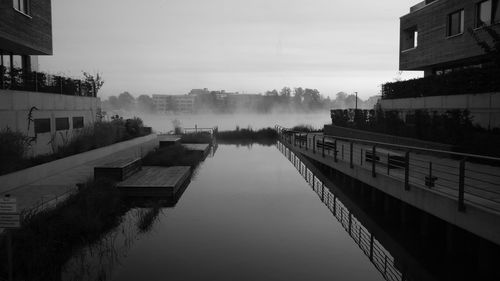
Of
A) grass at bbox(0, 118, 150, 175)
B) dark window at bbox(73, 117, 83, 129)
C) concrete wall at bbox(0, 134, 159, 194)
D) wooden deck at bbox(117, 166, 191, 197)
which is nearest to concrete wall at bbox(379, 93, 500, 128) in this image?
wooden deck at bbox(117, 166, 191, 197)

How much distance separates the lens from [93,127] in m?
19.9

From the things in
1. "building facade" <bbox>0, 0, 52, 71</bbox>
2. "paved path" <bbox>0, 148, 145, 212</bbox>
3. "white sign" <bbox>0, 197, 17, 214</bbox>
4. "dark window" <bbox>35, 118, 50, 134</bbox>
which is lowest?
"paved path" <bbox>0, 148, 145, 212</bbox>

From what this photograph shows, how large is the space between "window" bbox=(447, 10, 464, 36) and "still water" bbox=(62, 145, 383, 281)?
1312 cm

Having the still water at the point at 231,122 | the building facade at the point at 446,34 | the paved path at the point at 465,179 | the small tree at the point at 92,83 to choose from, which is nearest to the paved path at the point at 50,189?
the paved path at the point at 465,179

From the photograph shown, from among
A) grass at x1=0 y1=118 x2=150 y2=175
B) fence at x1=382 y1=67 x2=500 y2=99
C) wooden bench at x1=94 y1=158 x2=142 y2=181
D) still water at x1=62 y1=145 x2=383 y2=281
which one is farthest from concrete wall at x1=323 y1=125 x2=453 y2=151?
grass at x1=0 y1=118 x2=150 y2=175

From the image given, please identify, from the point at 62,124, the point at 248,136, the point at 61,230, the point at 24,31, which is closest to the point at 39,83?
the point at 62,124

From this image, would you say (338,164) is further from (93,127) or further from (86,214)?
(93,127)

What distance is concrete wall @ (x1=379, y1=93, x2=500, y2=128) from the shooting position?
49.1 feet

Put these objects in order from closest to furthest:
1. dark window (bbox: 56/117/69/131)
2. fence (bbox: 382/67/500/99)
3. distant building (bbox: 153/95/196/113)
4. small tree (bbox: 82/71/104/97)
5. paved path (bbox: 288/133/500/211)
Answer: paved path (bbox: 288/133/500/211), fence (bbox: 382/67/500/99), dark window (bbox: 56/117/69/131), small tree (bbox: 82/71/104/97), distant building (bbox: 153/95/196/113)

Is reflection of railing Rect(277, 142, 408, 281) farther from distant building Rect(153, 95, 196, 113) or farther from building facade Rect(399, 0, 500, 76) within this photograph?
distant building Rect(153, 95, 196, 113)

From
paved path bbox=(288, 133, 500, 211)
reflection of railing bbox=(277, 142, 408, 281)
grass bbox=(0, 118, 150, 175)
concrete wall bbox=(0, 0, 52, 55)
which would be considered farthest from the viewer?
concrete wall bbox=(0, 0, 52, 55)

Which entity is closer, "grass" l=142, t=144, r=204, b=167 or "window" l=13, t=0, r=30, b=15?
"window" l=13, t=0, r=30, b=15

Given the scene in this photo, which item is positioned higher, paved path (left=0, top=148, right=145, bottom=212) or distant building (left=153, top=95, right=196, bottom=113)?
distant building (left=153, top=95, right=196, bottom=113)

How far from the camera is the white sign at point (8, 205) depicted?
5547 mm
